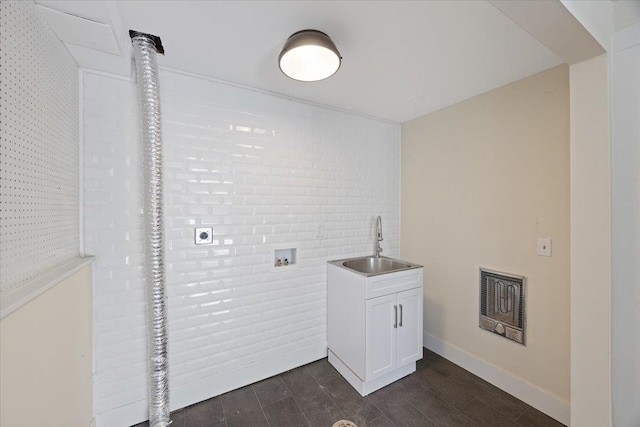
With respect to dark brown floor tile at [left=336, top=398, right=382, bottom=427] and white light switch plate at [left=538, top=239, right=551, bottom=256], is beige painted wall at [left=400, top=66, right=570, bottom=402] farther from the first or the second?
dark brown floor tile at [left=336, top=398, right=382, bottom=427]

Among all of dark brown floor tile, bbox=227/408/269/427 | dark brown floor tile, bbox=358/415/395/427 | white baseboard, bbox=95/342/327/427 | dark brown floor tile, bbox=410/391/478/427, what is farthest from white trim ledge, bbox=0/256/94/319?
dark brown floor tile, bbox=410/391/478/427

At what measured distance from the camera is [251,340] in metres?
2.02

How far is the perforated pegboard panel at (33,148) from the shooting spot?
2.77 ft

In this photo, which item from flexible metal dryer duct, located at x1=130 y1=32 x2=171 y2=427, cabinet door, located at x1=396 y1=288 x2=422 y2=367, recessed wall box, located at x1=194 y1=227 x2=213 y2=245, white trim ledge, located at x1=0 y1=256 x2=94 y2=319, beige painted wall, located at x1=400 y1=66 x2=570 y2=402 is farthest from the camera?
cabinet door, located at x1=396 y1=288 x2=422 y2=367

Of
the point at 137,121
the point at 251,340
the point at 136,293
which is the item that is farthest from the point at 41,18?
the point at 251,340

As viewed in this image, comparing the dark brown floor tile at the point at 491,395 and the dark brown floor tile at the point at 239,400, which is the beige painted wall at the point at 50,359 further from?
the dark brown floor tile at the point at 491,395

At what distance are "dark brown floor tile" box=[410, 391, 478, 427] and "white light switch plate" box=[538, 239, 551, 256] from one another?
49.5 inches

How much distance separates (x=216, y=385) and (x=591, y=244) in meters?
2.55

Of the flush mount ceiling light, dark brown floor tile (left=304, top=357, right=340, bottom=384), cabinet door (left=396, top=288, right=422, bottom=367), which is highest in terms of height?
the flush mount ceiling light

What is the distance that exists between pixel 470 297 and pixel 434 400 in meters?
0.89

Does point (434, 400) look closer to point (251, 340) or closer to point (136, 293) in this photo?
point (251, 340)

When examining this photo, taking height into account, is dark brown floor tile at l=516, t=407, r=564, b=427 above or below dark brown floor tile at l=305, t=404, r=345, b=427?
below

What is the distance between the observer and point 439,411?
174cm

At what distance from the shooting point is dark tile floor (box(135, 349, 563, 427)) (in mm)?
1654
